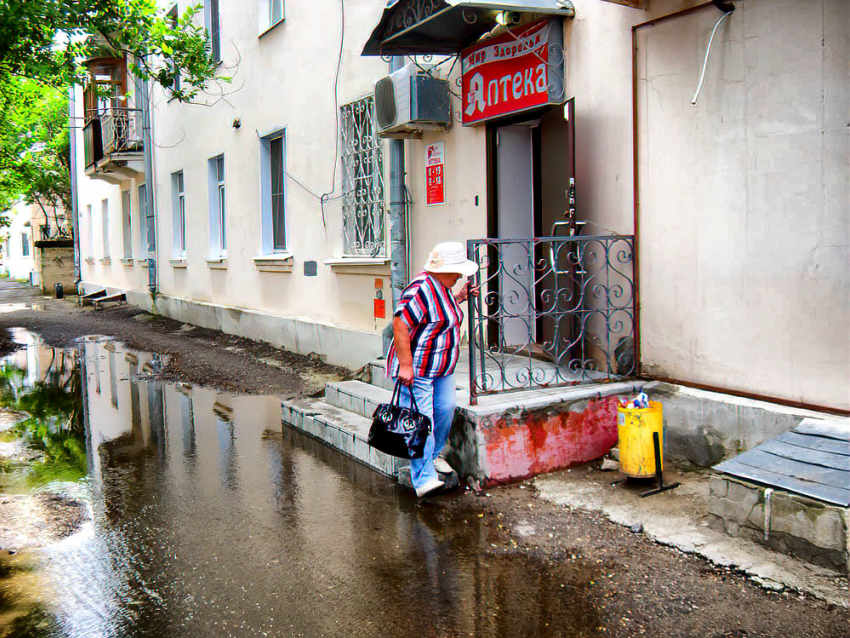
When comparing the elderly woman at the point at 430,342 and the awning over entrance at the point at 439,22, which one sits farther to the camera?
the awning over entrance at the point at 439,22

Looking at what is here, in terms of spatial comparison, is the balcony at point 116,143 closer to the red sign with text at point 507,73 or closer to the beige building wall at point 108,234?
the beige building wall at point 108,234

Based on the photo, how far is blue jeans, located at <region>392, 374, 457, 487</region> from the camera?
471 cm

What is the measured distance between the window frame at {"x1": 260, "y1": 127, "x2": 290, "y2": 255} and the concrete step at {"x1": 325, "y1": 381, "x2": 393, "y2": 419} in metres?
4.67

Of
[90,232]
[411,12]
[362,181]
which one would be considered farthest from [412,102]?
[90,232]

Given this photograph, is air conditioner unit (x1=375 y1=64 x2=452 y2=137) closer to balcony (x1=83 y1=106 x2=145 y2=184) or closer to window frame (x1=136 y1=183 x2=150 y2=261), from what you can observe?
balcony (x1=83 y1=106 x2=145 y2=184)

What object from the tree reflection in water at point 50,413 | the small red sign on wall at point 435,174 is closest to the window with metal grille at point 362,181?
the small red sign on wall at point 435,174

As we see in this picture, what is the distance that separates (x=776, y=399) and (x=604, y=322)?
60.3 inches

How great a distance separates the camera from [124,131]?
17266mm

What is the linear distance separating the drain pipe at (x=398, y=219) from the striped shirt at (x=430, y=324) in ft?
11.4

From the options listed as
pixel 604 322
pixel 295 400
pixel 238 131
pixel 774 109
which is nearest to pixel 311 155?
pixel 238 131

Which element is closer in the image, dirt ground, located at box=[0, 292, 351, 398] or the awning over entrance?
the awning over entrance

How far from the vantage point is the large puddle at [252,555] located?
3.28 meters

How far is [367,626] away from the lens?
10.6 feet

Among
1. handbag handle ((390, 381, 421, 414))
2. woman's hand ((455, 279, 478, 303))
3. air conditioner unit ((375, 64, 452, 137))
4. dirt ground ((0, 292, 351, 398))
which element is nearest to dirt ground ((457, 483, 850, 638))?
handbag handle ((390, 381, 421, 414))
